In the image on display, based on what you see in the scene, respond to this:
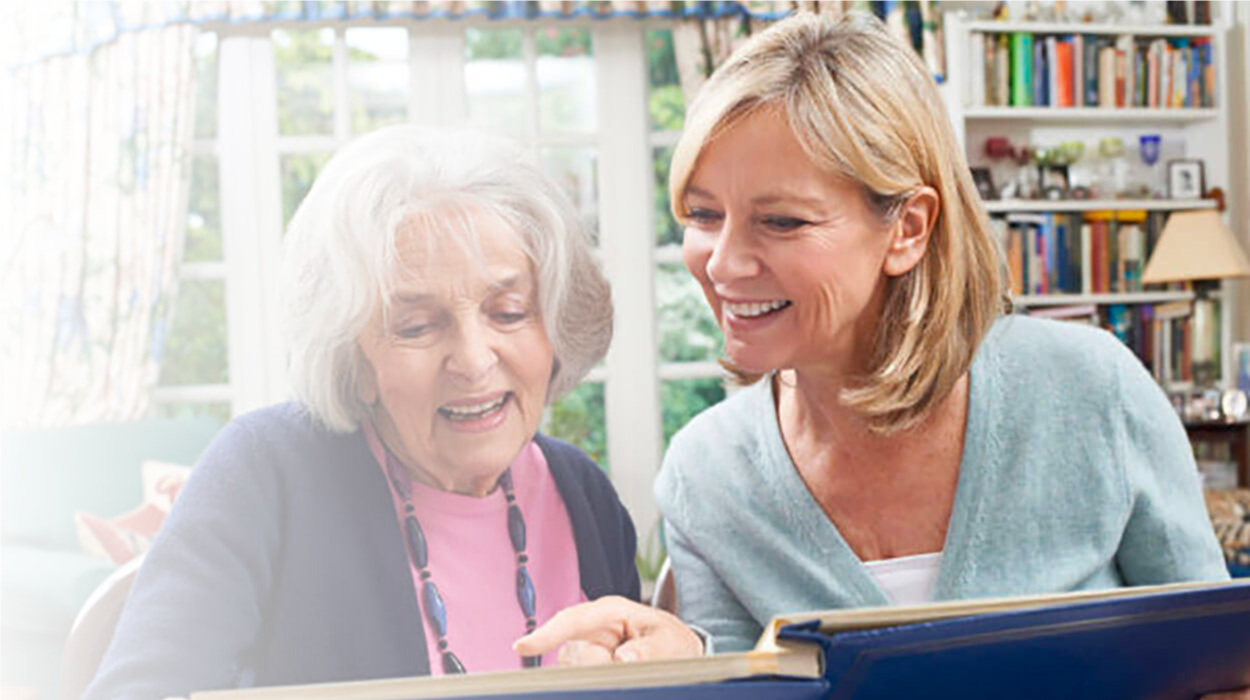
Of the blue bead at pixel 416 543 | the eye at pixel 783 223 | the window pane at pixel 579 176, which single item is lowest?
the blue bead at pixel 416 543

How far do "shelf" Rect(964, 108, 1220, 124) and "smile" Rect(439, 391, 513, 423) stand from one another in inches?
121

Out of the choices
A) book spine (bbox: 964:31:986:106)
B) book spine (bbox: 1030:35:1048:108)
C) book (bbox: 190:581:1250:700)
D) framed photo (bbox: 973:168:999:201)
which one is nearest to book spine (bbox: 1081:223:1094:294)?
framed photo (bbox: 973:168:999:201)

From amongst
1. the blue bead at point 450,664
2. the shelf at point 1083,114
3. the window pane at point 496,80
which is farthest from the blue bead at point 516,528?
the shelf at point 1083,114

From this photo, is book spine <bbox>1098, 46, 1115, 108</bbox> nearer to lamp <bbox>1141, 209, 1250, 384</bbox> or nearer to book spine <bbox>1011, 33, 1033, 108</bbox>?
book spine <bbox>1011, 33, 1033, 108</bbox>

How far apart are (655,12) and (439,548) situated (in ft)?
5.50

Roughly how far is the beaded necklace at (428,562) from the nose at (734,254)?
0.81 feet

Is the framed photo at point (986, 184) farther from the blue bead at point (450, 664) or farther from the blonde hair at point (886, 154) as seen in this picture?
the blue bead at point (450, 664)

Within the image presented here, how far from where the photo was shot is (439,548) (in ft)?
3.02

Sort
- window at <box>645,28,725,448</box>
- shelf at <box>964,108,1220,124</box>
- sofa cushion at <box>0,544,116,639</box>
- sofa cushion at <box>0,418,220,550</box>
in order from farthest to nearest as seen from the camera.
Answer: shelf at <box>964,108,1220,124</box> → sofa cushion at <box>0,544,116,639</box> → sofa cushion at <box>0,418,220,550</box> → window at <box>645,28,725,448</box>

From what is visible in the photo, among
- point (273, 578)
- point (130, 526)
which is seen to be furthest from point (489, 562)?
point (130, 526)

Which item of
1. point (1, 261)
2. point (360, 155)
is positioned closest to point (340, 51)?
point (360, 155)

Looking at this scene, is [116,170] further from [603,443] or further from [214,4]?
[603,443]

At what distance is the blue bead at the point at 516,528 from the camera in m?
0.95

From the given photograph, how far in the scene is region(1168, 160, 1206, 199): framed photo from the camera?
160 inches
